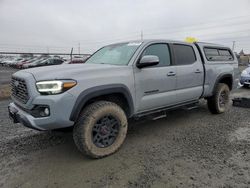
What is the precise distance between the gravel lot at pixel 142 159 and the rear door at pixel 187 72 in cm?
74

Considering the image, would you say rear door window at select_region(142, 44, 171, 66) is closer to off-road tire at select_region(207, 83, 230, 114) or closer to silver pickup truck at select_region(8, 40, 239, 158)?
silver pickup truck at select_region(8, 40, 239, 158)

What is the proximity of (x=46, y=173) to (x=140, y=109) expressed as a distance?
1773mm

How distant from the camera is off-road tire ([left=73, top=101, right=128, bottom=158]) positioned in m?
3.05

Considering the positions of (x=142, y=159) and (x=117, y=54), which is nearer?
(x=142, y=159)

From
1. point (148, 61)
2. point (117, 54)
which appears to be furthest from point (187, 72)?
point (117, 54)

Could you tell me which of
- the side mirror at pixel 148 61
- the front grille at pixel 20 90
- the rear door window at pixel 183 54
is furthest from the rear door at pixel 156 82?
the front grille at pixel 20 90

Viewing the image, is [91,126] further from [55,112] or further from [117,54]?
[117,54]

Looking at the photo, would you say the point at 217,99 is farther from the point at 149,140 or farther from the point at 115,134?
the point at 115,134

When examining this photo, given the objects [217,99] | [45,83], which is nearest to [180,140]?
[217,99]

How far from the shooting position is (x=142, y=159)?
326cm

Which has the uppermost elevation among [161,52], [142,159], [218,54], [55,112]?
[161,52]

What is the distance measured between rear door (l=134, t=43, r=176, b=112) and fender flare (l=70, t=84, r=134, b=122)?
0.21 metres

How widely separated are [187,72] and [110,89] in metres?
2.02

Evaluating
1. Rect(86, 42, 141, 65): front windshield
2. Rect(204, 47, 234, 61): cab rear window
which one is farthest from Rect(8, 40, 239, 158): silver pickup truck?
Rect(204, 47, 234, 61): cab rear window
